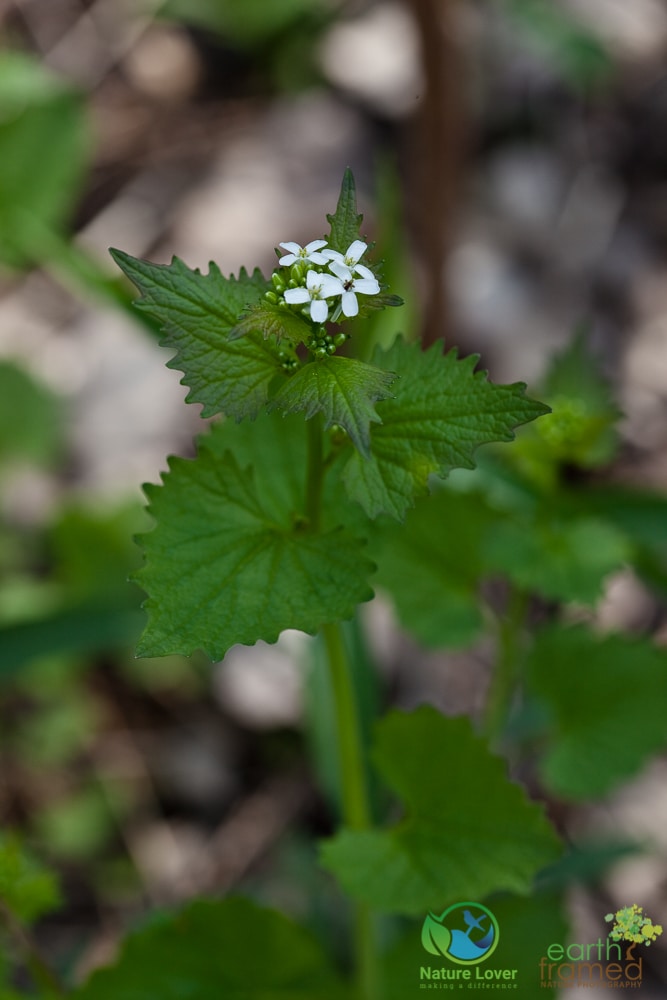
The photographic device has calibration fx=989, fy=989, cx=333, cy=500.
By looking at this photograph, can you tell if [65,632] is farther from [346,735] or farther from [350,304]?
[350,304]

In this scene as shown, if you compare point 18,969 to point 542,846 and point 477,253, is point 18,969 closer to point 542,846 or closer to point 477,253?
point 542,846

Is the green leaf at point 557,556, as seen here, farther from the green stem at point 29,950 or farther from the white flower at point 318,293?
the green stem at point 29,950

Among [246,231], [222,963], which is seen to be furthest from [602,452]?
[246,231]

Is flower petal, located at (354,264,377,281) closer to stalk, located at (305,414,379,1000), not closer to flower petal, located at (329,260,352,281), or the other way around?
flower petal, located at (329,260,352,281)

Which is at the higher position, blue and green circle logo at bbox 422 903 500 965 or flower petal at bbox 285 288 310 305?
flower petal at bbox 285 288 310 305

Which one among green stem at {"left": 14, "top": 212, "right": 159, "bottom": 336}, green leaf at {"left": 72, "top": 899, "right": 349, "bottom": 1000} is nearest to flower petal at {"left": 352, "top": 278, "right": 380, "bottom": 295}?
green stem at {"left": 14, "top": 212, "right": 159, "bottom": 336}


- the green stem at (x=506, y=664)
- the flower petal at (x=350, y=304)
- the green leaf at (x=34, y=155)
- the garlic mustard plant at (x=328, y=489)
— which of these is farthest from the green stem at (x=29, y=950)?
the green leaf at (x=34, y=155)
